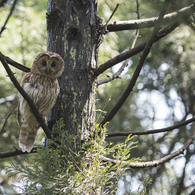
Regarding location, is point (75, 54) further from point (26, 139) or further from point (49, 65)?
point (26, 139)

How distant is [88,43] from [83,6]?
1.26ft

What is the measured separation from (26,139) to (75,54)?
1184 millimetres

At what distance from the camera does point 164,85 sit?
234 inches

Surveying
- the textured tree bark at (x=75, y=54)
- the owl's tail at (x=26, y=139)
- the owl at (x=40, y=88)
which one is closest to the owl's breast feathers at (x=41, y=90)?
the owl at (x=40, y=88)

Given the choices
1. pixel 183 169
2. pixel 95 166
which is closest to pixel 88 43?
pixel 95 166

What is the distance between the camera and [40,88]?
279 cm

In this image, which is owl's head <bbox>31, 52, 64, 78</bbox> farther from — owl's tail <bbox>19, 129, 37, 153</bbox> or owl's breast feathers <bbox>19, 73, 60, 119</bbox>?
owl's tail <bbox>19, 129, 37, 153</bbox>

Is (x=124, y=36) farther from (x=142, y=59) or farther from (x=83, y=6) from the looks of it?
(x=142, y=59)

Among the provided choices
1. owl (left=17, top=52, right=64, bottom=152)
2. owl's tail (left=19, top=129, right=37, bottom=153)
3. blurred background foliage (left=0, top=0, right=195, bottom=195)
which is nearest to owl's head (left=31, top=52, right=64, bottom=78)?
owl (left=17, top=52, right=64, bottom=152)

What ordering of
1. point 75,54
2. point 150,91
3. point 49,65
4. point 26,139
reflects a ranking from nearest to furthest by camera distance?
point 75,54, point 49,65, point 26,139, point 150,91

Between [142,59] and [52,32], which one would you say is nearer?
[142,59]

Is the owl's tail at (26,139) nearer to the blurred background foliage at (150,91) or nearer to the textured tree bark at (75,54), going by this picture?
the textured tree bark at (75,54)

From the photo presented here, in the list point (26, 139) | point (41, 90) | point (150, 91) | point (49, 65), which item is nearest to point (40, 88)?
point (41, 90)

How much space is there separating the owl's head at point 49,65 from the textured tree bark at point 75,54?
2.5 inches
